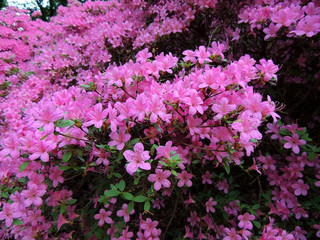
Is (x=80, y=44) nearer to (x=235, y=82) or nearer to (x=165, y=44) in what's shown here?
(x=165, y=44)

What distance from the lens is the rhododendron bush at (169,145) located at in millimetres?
1130


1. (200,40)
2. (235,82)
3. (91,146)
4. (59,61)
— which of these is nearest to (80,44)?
(59,61)

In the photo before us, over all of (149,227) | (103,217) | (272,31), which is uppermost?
(272,31)

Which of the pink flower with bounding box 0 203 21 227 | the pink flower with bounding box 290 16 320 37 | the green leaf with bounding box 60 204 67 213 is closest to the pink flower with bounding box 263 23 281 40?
the pink flower with bounding box 290 16 320 37

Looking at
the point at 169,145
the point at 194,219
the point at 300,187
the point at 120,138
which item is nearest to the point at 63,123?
the point at 120,138

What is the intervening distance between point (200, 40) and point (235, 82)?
174 centimetres

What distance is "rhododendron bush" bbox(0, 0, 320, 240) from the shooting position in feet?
3.71

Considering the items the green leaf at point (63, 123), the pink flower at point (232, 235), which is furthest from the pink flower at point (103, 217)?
the pink flower at point (232, 235)

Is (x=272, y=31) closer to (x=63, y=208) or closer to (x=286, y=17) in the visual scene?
(x=286, y=17)

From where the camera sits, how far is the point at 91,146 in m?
1.25

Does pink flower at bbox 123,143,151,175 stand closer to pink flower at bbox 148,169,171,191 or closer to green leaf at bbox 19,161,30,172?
pink flower at bbox 148,169,171,191

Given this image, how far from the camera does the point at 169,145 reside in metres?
1.10

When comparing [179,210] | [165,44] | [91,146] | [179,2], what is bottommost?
[179,210]

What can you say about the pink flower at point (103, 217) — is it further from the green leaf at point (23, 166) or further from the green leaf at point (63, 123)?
the green leaf at point (63, 123)
